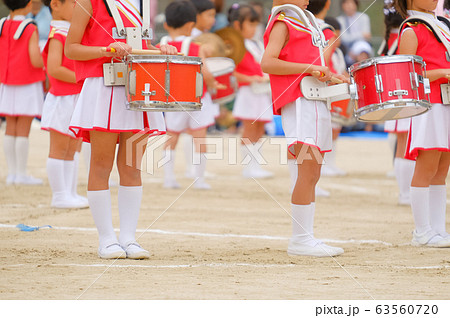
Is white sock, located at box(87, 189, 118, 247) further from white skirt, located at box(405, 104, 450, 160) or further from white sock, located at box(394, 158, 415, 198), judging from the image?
white sock, located at box(394, 158, 415, 198)

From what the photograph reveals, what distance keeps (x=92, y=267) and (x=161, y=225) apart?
184cm

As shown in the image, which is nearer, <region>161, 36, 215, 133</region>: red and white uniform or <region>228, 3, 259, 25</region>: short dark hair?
<region>161, 36, 215, 133</region>: red and white uniform

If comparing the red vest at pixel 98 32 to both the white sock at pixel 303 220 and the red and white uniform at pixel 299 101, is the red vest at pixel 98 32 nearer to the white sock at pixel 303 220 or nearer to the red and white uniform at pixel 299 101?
the red and white uniform at pixel 299 101

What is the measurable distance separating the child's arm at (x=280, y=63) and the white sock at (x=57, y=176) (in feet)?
9.53

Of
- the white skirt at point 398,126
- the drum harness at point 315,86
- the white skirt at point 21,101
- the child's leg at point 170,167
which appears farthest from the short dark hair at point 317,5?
the white skirt at point 21,101

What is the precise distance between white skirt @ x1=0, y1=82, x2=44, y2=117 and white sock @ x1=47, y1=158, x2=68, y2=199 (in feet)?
4.64

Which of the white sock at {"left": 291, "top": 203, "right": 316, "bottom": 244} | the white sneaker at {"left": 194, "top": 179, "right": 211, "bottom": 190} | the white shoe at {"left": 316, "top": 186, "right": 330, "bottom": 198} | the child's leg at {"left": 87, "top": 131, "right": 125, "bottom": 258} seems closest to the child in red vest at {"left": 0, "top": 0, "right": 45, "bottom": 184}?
the white sneaker at {"left": 194, "top": 179, "right": 211, "bottom": 190}

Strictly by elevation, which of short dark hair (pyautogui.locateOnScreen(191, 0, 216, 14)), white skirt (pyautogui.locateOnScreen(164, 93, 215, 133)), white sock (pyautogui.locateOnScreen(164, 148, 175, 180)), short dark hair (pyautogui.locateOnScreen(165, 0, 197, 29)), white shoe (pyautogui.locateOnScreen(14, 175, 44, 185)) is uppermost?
short dark hair (pyautogui.locateOnScreen(191, 0, 216, 14))

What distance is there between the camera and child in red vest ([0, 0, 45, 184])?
821 cm

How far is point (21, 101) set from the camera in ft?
27.6

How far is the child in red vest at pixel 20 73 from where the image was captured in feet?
26.9

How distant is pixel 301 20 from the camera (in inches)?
197

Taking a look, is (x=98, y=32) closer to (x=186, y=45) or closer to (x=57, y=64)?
(x=57, y=64)

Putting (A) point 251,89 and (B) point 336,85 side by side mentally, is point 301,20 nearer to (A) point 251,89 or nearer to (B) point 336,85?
(B) point 336,85
